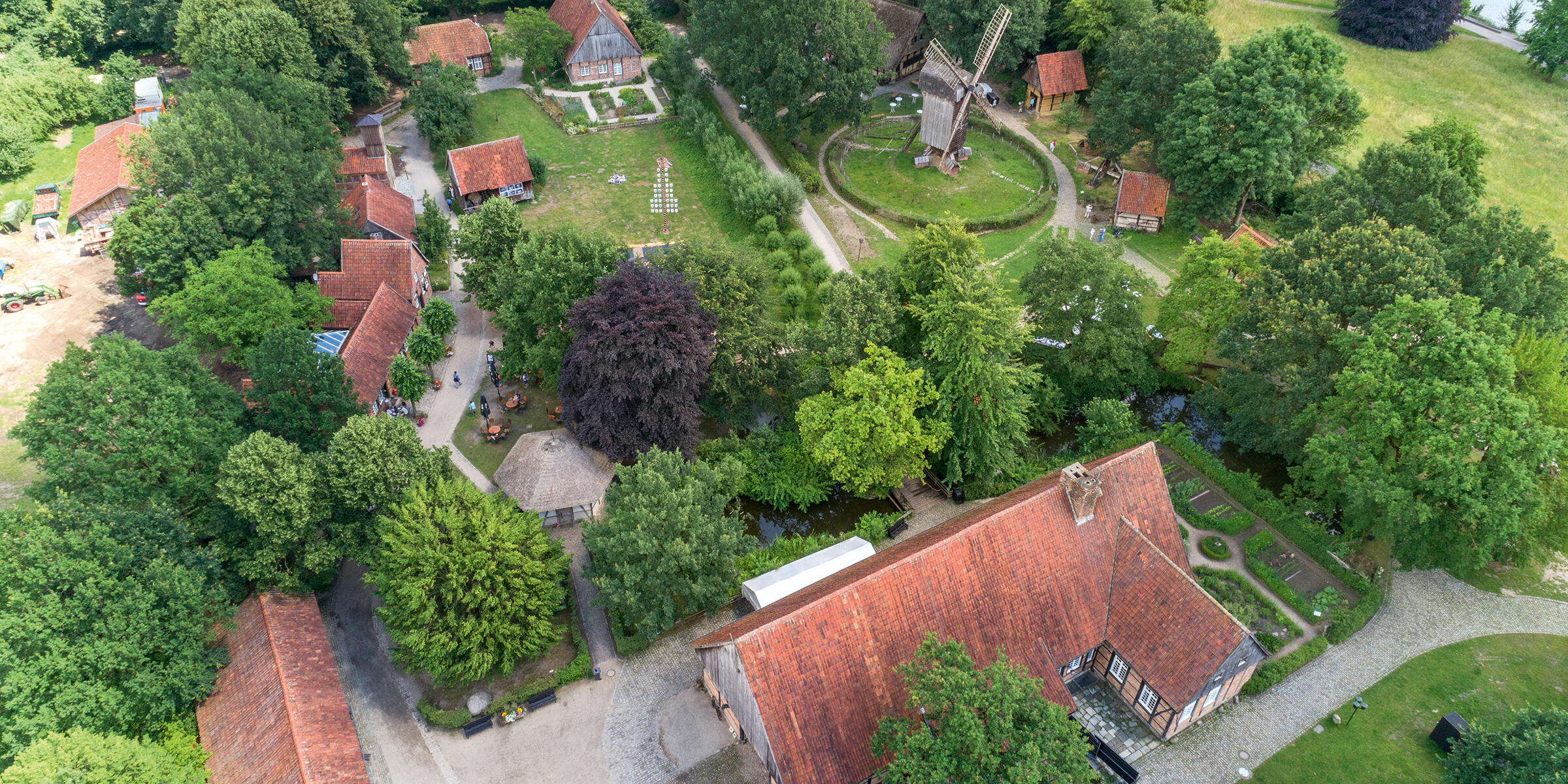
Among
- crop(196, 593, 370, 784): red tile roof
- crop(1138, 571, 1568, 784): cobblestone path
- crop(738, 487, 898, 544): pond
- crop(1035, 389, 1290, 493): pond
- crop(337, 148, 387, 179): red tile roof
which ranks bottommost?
crop(738, 487, 898, 544): pond

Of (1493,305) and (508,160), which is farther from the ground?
(1493,305)

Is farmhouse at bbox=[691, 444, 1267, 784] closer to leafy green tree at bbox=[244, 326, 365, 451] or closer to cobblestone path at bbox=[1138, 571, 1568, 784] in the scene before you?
cobblestone path at bbox=[1138, 571, 1568, 784]

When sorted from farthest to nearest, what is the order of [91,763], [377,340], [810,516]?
1. [377,340]
2. [810,516]
3. [91,763]

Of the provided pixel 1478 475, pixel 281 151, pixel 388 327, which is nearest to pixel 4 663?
pixel 388 327

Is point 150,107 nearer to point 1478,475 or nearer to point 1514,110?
point 1478,475

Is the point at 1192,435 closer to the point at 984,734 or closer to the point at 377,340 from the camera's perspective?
the point at 984,734

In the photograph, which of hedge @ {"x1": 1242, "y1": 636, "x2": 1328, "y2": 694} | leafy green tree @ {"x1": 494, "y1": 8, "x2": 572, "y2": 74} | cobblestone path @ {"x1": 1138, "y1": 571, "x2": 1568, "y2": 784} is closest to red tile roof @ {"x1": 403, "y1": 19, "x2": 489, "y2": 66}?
leafy green tree @ {"x1": 494, "y1": 8, "x2": 572, "y2": 74}

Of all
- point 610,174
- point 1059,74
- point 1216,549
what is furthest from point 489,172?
point 1216,549
